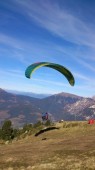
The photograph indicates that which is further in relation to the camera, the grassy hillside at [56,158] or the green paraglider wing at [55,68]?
the green paraglider wing at [55,68]

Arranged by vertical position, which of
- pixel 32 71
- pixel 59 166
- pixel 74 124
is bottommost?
pixel 59 166

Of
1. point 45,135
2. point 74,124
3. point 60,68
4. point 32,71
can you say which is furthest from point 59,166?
point 74,124

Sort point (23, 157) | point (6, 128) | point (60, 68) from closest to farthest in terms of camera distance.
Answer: point (23, 157), point (60, 68), point (6, 128)

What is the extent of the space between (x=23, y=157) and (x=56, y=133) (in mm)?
22114

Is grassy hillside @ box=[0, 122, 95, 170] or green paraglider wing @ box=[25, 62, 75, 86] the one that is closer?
grassy hillside @ box=[0, 122, 95, 170]

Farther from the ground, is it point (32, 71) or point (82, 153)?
point (32, 71)

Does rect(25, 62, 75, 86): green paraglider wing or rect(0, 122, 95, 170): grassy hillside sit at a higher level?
rect(25, 62, 75, 86): green paraglider wing

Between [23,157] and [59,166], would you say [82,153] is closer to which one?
[59,166]

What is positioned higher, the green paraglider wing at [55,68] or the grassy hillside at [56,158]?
the green paraglider wing at [55,68]

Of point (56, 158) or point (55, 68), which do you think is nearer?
point (56, 158)

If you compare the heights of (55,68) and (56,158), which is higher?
(55,68)

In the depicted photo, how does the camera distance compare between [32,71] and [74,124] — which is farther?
[74,124]

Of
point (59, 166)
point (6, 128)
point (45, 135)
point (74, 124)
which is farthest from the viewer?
point (6, 128)

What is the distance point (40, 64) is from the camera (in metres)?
39.7
